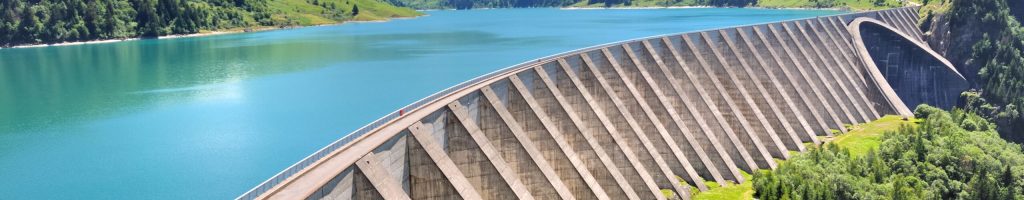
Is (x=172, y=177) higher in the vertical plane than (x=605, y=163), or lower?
lower

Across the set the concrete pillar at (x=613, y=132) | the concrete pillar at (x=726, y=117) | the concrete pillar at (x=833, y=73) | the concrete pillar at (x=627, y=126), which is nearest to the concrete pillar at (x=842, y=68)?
the concrete pillar at (x=833, y=73)

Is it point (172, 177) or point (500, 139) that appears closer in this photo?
point (500, 139)

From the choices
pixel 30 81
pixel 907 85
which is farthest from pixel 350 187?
pixel 30 81

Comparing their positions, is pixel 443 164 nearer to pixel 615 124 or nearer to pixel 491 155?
pixel 491 155

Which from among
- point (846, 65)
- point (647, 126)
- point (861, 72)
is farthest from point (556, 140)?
point (861, 72)

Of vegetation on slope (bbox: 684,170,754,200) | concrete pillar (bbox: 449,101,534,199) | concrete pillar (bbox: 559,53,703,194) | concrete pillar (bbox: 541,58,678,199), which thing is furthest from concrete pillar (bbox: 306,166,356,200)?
vegetation on slope (bbox: 684,170,754,200)

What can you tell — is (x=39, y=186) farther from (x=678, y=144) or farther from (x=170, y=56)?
(x=170, y=56)
